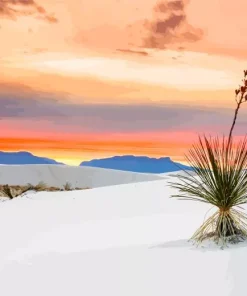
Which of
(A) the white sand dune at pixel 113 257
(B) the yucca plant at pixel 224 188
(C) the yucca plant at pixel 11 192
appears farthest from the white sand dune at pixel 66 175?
(B) the yucca plant at pixel 224 188

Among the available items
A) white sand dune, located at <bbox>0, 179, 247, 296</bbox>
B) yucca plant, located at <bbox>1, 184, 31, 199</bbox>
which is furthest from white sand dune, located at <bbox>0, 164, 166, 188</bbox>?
white sand dune, located at <bbox>0, 179, 247, 296</bbox>

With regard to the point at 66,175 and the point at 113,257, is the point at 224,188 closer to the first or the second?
the point at 113,257

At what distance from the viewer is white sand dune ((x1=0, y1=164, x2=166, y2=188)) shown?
82.4 ft

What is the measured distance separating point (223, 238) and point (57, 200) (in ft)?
20.6

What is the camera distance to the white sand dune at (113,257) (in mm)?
4859

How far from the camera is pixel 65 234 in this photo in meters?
7.66

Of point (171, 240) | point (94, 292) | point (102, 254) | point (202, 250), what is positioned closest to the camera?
point (94, 292)

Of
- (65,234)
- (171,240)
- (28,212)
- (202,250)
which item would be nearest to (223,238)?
(202,250)

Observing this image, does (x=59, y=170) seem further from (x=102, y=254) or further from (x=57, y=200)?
(x=102, y=254)

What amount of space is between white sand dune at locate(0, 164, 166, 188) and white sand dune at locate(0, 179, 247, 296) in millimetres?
15132

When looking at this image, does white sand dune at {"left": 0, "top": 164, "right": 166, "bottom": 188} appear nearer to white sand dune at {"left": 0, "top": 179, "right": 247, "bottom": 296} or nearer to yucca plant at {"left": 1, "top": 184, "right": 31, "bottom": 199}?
yucca plant at {"left": 1, "top": 184, "right": 31, "bottom": 199}

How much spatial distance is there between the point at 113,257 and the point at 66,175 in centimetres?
2002

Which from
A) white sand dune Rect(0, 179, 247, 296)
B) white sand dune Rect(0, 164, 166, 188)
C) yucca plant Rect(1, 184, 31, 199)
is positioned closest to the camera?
white sand dune Rect(0, 179, 247, 296)

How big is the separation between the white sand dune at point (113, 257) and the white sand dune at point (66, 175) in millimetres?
15132
